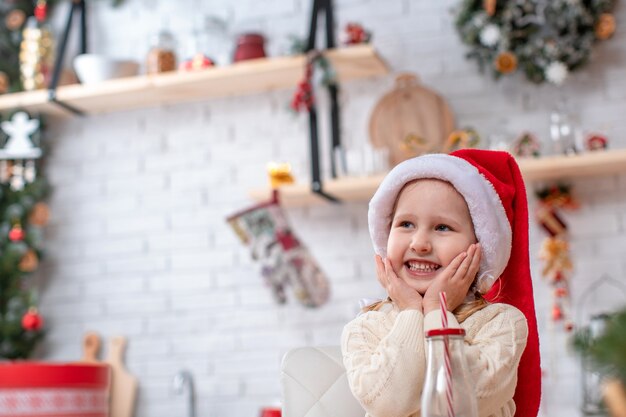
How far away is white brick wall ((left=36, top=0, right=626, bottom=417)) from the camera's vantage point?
10.6 feet

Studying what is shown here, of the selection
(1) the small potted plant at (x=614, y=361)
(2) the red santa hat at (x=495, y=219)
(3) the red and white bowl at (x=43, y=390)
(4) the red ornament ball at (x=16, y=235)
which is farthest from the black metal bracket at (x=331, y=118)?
(1) the small potted plant at (x=614, y=361)

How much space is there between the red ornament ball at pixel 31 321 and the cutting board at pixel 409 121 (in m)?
1.59

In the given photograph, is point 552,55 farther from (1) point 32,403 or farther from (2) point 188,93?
(1) point 32,403

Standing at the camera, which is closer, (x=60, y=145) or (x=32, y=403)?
(x=32, y=403)

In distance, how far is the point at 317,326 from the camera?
346cm

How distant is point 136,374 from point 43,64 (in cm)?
139

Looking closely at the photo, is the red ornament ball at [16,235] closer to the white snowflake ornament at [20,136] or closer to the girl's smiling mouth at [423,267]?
the white snowflake ornament at [20,136]

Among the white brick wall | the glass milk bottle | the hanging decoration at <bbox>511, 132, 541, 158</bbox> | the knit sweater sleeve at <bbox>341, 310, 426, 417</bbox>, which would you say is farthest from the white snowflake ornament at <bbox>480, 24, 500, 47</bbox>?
the glass milk bottle

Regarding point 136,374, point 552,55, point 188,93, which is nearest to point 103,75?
point 188,93

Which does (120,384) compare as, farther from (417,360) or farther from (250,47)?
(417,360)

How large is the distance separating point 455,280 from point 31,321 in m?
2.77

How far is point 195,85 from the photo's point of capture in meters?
3.54

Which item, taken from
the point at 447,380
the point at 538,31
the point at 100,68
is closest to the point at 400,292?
the point at 447,380

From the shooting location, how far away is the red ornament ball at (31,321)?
370cm
